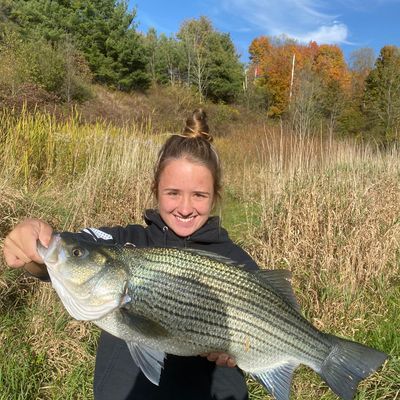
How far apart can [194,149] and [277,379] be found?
1.24 m

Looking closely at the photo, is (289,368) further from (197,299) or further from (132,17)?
(132,17)

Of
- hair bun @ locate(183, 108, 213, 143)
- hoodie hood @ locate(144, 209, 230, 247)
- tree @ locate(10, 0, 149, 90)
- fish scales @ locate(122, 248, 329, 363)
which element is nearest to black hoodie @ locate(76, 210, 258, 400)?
hoodie hood @ locate(144, 209, 230, 247)

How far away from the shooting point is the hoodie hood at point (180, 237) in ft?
7.96

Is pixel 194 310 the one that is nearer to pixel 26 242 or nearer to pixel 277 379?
pixel 277 379

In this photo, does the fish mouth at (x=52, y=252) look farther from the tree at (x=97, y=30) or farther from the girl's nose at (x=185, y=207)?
the tree at (x=97, y=30)

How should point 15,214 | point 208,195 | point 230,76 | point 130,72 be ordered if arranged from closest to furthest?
point 208,195, point 15,214, point 130,72, point 230,76

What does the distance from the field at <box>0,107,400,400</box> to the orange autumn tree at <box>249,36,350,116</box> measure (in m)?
37.6

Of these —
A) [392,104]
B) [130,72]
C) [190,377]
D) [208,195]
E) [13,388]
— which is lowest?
[13,388]

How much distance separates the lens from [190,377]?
210 cm

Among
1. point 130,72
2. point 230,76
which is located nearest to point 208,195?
point 130,72

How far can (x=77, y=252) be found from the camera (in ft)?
5.59

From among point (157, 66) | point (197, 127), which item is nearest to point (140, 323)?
point (197, 127)

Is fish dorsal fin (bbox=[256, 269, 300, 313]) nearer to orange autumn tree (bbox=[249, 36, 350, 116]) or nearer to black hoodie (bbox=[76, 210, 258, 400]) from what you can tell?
black hoodie (bbox=[76, 210, 258, 400])

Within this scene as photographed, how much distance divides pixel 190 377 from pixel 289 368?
1.50 feet
